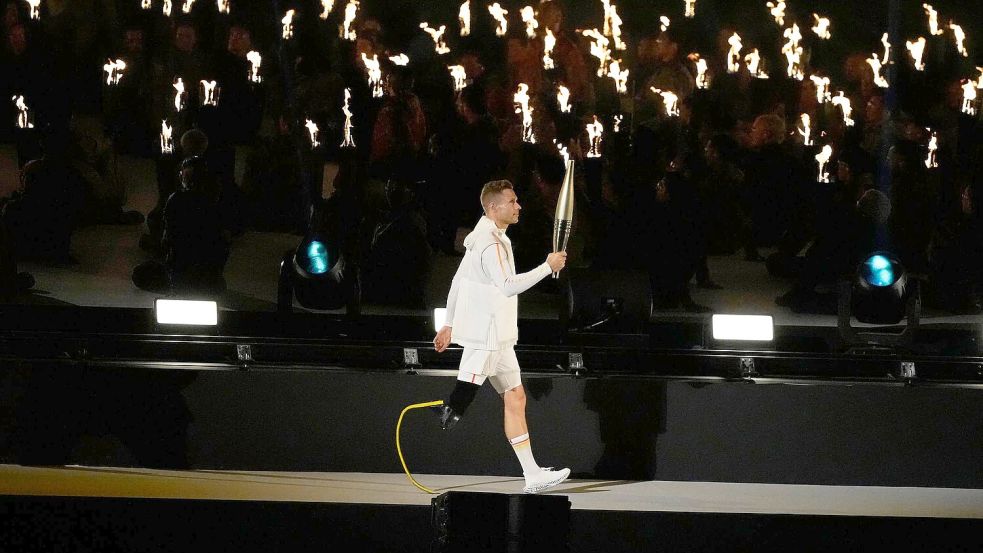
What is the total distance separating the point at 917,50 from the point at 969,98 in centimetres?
52

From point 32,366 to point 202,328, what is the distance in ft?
2.95

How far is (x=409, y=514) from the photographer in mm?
4367

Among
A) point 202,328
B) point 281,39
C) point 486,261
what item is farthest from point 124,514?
point 281,39

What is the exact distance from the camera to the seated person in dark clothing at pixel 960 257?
8.48 meters

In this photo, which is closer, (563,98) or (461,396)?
(461,396)

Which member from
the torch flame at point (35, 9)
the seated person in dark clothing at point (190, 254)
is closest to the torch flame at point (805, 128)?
the seated person in dark clothing at point (190, 254)

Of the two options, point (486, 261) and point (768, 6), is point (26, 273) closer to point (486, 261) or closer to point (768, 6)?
point (486, 261)

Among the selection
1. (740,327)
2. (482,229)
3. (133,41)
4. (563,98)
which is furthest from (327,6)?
(740,327)

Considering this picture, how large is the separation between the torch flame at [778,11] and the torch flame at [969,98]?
1427 millimetres

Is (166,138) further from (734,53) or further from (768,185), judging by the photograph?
(768,185)

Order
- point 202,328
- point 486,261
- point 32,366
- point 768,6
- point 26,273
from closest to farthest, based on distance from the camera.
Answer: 1. point 486,261
2. point 32,366
3. point 202,328
4. point 26,273
5. point 768,6

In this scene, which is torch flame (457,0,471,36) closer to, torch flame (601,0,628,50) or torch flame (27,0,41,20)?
torch flame (601,0,628,50)

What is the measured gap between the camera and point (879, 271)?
6.94 m

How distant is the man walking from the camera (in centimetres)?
538
